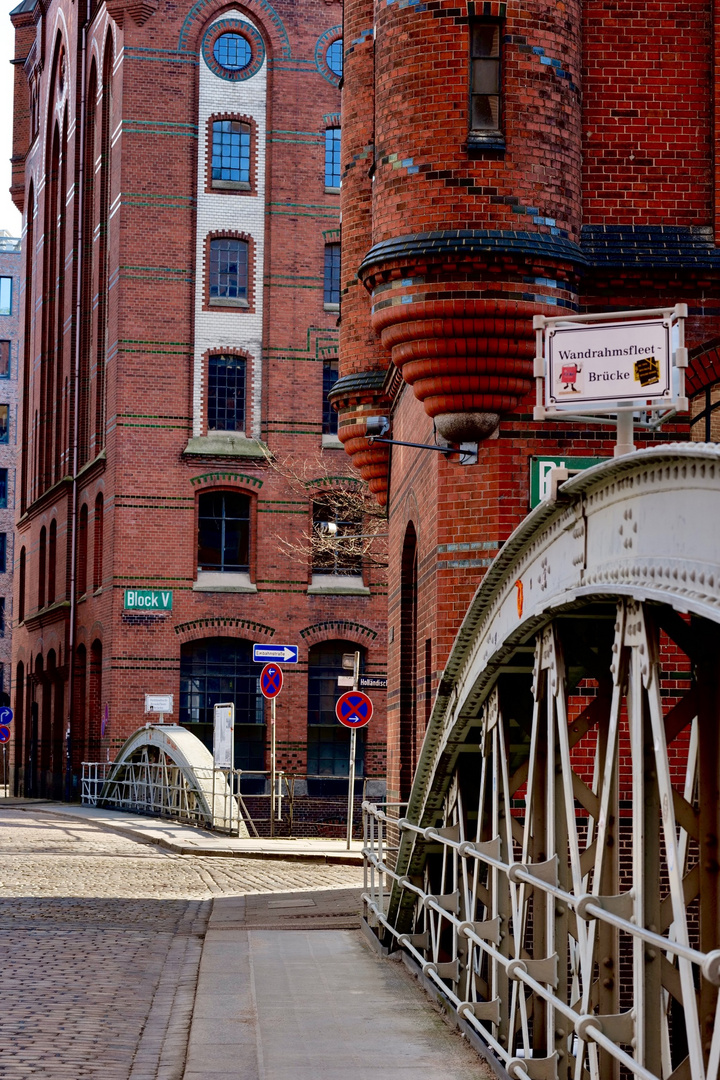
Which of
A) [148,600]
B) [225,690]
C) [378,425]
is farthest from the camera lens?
[225,690]

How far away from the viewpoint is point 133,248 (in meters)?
37.4

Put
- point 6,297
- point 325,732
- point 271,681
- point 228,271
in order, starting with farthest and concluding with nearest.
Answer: point 6,297
point 228,271
point 325,732
point 271,681

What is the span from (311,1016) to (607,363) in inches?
166

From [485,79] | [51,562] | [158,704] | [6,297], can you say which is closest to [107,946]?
[485,79]

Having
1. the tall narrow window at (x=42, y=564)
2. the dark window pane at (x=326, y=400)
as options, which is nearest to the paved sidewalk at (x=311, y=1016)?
the dark window pane at (x=326, y=400)

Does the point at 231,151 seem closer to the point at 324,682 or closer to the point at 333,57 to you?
the point at 333,57

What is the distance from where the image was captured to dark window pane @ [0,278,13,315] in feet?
254

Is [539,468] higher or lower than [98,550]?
lower

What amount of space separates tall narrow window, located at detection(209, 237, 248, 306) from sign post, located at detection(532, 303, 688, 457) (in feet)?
102

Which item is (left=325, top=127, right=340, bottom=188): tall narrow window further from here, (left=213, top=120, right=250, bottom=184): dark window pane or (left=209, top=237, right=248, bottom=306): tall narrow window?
(left=209, top=237, right=248, bottom=306): tall narrow window

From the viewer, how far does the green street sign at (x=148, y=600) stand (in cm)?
3644

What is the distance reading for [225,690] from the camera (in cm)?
3691

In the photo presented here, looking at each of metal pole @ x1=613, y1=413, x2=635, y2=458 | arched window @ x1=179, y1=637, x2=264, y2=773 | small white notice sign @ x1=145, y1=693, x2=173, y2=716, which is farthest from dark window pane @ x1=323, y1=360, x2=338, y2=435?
metal pole @ x1=613, y1=413, x2=635, y2=458

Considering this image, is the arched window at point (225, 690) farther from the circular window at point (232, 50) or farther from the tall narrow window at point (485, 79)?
the tall narrow window at point (485, 79)
